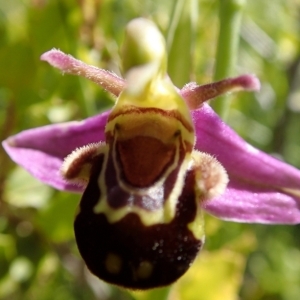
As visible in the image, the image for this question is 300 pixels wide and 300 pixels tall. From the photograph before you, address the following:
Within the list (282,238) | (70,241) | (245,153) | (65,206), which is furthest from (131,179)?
(282,238)

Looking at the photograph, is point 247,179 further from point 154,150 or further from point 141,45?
point 141,45

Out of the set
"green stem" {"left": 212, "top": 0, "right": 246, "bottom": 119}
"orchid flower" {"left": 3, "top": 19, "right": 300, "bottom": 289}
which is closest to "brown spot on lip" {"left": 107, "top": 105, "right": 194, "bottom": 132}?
"orchid flower" {"left": 3, "top": 19, "right": 300, "bottom": 289}

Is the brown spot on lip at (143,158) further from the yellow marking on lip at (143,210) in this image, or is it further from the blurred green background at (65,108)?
the blurred green background at (65,108)

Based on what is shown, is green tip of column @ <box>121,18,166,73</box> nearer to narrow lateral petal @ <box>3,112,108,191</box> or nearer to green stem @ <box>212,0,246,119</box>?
green stem @ <box>212,0,246,119</box>

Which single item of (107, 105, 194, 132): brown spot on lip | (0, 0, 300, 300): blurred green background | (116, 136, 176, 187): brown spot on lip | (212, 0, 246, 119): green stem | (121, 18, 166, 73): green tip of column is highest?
(121, 18, 166, 73): green tip of column

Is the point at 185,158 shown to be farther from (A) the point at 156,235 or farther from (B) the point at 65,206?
(B) the point at 65,206
